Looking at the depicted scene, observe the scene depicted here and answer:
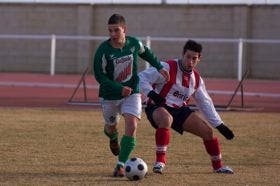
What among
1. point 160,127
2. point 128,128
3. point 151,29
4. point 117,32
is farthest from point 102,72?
point 151,29

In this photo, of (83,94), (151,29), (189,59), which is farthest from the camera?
(151,29)

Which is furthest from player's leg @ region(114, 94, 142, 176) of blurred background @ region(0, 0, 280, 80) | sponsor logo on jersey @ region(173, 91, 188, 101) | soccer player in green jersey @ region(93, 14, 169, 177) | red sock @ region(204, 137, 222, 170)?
blurred background @ region(0, 0, 280, 80)

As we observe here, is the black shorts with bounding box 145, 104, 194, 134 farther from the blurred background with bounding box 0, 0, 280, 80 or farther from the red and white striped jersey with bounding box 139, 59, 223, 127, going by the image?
the blurred background with bounding box 0, 0, 280, 80

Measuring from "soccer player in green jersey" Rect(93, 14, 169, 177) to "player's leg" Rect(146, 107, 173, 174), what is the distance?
0.76ft

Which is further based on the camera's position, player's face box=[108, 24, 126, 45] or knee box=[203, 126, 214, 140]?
knee box=[203, 126, 214, 140]

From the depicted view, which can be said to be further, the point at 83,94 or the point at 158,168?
the point at 83,94

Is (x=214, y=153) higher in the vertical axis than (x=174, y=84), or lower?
lower

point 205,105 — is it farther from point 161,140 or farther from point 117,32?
point 117,32

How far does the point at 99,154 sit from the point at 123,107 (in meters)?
1.89

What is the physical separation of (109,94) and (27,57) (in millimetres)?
26462

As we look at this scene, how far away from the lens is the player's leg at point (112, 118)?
9.81 metres

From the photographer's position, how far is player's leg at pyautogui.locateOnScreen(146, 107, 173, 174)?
975 centimetres

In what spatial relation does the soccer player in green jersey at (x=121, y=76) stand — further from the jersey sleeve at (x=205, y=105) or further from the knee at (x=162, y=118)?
the jersey sleeve at (x=205, y=105)

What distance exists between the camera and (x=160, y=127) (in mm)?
9812
